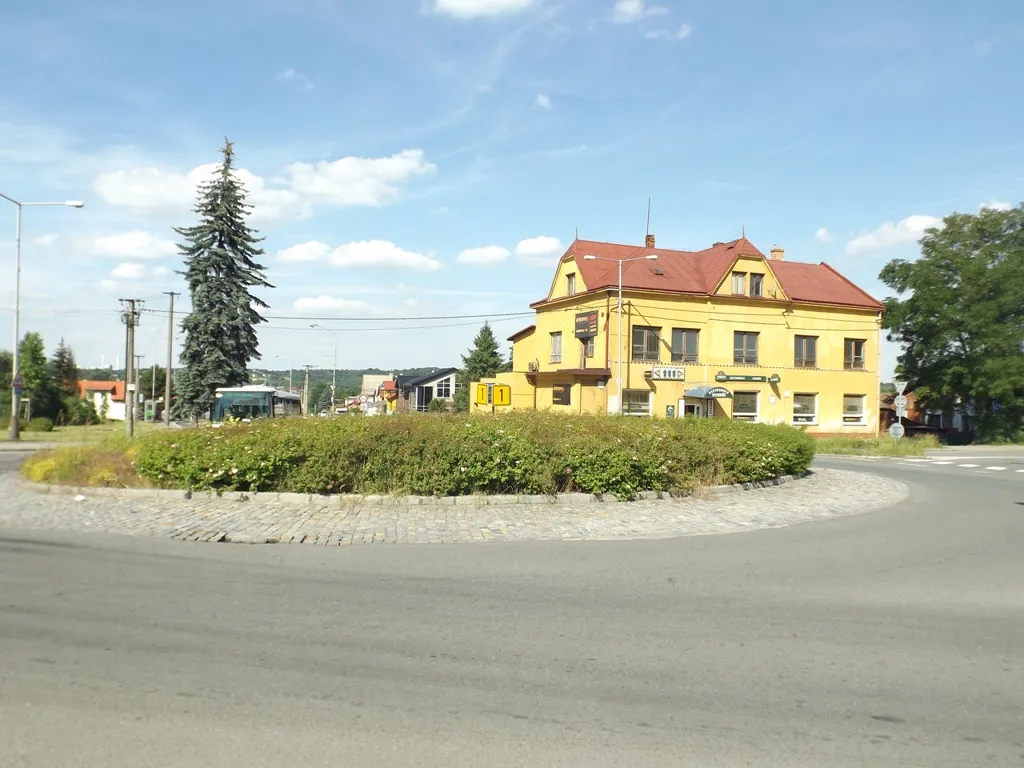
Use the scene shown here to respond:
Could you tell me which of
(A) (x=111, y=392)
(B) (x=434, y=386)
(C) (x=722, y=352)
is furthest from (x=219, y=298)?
(A) (x=111, y=392)

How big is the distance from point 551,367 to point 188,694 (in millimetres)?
46134

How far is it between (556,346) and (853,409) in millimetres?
19980

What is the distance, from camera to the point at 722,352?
46.8 meters

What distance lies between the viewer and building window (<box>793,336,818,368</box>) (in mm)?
49094

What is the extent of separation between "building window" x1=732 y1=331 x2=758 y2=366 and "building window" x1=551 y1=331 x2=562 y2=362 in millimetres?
10943

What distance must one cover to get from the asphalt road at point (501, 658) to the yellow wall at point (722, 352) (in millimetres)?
35659

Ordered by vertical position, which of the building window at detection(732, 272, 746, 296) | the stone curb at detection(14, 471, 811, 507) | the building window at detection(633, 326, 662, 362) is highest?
the building window at detection(732, 272, 746, 296)

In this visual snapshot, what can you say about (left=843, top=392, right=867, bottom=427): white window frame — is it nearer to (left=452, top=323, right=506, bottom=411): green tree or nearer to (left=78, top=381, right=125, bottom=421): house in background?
(left=452, top=323, right=506, bottom=411): green tree

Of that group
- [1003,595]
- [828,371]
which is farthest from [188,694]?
[828,371]

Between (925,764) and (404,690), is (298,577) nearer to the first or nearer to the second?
(404,690)

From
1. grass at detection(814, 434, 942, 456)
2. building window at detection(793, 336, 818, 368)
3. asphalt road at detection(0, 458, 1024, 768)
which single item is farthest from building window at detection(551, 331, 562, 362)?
asphalt road at detection(0, 458, 1024, 768)

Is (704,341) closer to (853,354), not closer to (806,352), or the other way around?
(806,352)

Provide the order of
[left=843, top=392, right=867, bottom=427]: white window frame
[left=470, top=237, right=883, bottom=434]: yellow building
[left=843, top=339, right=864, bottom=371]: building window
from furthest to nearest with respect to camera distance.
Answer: [left=843, top=339, right=864, bottom=371]: building window < [left=843, top=392, right=867, bottom=427]: white window frame < [left=470, top=237, right=883, bottom=434]: yellow building

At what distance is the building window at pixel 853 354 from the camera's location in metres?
50.5
